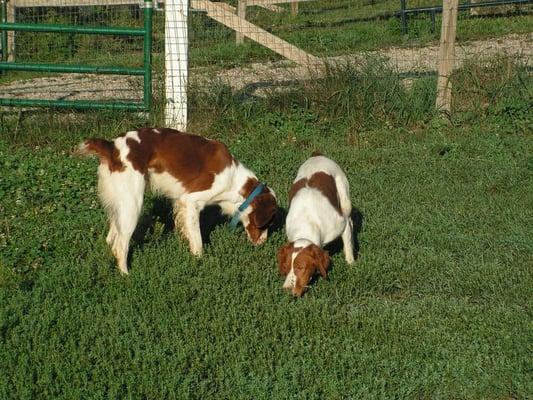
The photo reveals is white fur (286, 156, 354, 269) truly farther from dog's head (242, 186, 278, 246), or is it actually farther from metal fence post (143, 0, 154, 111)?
metal fence post (143, 0, 154, 111)

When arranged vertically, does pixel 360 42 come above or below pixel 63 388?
above

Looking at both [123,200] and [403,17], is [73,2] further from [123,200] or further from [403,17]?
[123,200]

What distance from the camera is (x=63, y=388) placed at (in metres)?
5.07

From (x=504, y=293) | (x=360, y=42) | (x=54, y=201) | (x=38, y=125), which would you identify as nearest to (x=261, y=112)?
(x=38, y=125)

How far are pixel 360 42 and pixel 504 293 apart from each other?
959 centimetres

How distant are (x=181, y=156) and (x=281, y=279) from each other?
1.25m

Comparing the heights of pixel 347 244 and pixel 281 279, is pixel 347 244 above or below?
above

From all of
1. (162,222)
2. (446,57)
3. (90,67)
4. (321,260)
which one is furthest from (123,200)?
(446,57)

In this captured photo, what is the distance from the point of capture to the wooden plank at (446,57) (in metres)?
10.5

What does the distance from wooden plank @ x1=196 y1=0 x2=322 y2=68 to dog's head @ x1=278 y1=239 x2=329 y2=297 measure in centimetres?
448

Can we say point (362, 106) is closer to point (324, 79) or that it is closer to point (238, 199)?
point (324, 79)

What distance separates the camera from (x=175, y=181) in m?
7.22

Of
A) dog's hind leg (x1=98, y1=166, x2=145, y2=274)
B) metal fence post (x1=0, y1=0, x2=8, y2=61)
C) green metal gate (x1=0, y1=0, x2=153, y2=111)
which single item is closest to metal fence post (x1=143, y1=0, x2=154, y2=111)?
green metal gate (x1=0, y1=0, x2=153, y2=111)

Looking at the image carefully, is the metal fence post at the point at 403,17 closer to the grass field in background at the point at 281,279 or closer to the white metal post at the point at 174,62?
the grass field in background at the point at 281,279
